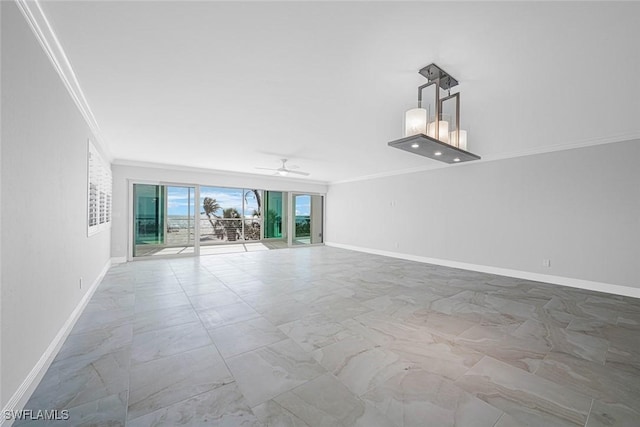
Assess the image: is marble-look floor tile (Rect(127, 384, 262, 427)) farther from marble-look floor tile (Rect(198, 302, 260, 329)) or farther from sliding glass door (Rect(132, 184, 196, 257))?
sliding glass door (Rect(132, 184, 196, 257))

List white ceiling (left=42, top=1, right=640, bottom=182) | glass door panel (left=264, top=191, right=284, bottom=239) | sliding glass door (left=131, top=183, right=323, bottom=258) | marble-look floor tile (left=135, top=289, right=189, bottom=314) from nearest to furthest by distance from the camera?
white ceiling (left=42, top=1, right=640, bottom=182), marble-look floor tile (left=135, top=289, right=189, bottom=314), sliding glass door (left=131, top=183, right=323, bottom=258), glass door panel (left=264, top=191, right=284, bottom=239)

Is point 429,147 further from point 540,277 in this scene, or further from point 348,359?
point 540,277

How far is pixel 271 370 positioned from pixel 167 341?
1.15 meters

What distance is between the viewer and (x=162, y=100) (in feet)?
9.91

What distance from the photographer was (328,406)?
1.58 metres

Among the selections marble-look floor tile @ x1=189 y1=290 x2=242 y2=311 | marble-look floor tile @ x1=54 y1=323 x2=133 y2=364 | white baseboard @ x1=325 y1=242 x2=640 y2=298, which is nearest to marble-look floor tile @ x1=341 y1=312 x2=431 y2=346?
marble-look floor tile @ x1=189 y1=290 x2=242 y2=311

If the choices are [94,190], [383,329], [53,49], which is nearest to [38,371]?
[53,49]

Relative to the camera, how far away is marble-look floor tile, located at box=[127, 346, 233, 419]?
1616 millimetres

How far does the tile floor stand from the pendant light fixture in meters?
1.96

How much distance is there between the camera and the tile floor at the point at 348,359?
156cm

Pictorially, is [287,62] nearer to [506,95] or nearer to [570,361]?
[506,95]

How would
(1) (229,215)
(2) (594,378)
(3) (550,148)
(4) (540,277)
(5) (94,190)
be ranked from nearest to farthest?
(2) (594,378), (5) (94,190), (3) (550,148), (4) (540,277), (1) (229,215)

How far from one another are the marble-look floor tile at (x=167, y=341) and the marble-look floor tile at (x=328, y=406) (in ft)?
3.63

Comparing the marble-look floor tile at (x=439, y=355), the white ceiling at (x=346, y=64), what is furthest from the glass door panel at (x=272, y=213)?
the marble-look floor tile at (x=439, y=355)
